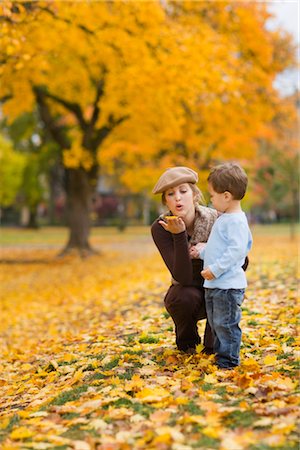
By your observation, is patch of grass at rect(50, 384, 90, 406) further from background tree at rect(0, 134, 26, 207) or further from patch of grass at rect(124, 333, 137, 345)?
background tree at rect(0, 134, 26, 207)

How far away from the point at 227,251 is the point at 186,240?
38 cm

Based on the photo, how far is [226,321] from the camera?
459cm

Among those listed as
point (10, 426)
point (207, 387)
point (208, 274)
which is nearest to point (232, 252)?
point (208, 274)

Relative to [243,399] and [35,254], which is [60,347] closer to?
[243,399]

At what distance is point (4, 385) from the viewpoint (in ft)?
19.0

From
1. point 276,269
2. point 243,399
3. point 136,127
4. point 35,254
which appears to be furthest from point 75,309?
point 35,254

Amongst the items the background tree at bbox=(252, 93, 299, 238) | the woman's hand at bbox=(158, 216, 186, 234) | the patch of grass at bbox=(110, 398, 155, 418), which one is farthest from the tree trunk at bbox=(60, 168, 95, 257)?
the patch of grass at bbox=(110, 398, 155, 418)

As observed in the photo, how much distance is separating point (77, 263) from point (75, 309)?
8.47 m

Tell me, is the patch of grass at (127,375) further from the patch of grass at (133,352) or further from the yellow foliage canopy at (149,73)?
the yellow foliage canopy at (149,73)

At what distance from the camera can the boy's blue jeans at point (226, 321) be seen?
4574 millimetres

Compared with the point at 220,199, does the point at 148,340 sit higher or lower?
lower

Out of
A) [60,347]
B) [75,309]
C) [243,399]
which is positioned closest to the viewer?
[243,399]

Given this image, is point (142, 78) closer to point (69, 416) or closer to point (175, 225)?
point (175, 225)

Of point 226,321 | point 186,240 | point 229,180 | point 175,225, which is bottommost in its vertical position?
point 226,321
